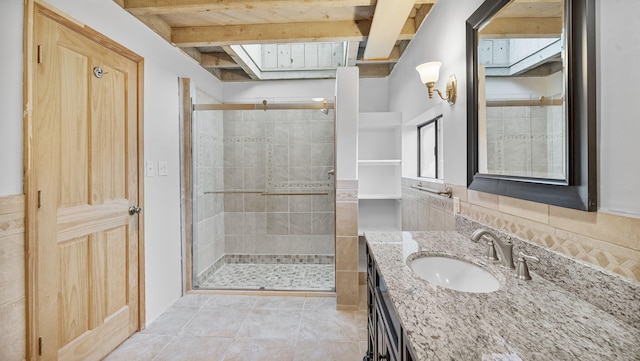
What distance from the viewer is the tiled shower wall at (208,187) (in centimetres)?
289

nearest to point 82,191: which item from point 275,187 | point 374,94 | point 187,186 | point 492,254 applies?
point 187,186

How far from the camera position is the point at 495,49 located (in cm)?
133

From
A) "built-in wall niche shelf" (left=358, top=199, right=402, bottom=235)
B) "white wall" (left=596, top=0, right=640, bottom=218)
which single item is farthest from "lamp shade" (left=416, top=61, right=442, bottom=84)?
"built-in wall niche shelf" (left=358, top=199, right=402, bottom=235)

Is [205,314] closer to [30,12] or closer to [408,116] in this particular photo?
[30,12]

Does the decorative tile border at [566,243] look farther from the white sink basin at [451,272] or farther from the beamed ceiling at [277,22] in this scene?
the beamed ceiling at [277,22]

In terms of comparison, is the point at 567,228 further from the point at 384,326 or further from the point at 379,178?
the point at 379,178

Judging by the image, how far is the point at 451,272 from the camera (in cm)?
124

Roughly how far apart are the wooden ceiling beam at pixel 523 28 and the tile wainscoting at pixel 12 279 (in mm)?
2290

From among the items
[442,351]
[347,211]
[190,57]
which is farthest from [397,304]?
[190,57]

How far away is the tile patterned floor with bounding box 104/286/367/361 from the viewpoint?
1911 mm

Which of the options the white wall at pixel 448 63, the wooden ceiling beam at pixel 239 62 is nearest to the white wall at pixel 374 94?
the white wall at pixel 448 63

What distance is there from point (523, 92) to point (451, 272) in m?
0.79

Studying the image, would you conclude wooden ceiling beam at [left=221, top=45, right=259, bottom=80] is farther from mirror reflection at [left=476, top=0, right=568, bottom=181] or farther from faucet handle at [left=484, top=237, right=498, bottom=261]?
faucet handle at [left=484, top=237, right=498, bottom=261]

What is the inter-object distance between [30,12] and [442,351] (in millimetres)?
2156
